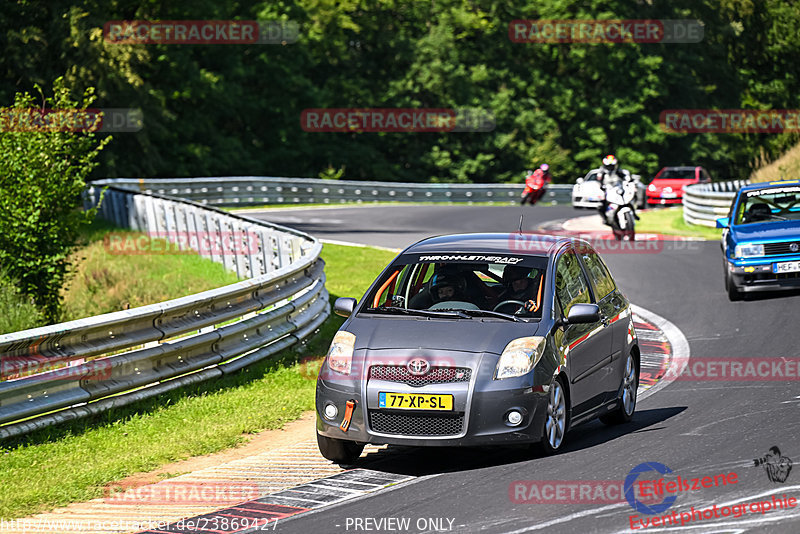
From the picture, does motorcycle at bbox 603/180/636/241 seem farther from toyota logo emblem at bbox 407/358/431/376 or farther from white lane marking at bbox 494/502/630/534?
white lane marking at bbox 494/502/630/534

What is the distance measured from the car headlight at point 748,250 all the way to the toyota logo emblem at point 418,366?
946 cm

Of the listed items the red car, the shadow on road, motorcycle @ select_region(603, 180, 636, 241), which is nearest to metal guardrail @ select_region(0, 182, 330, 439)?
the shadow on road

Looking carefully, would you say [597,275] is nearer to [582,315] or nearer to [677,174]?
[582,315]

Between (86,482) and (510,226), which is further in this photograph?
(510,226)

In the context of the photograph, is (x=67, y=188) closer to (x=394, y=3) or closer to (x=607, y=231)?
(x=607, y=231)

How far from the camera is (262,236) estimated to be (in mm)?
18938

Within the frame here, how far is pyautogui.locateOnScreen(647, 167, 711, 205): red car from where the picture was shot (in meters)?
42.9

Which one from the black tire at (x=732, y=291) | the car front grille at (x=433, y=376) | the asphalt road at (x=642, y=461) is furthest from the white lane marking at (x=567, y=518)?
the black tire at (x=732, y=291)

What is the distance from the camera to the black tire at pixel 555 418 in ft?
26.6

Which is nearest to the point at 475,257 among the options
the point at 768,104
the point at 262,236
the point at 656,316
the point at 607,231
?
the point at 656,316

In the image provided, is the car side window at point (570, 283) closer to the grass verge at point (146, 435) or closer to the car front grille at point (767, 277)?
the grass verge at point (146, 435)

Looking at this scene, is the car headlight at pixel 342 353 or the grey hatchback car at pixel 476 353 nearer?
the grey hatchback car at pixel 476 353

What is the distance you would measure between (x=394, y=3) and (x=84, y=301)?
47.7 meters

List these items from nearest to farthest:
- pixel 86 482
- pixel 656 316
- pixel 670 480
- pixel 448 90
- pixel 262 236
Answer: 1. pixel 670 480
2. pixel 86 482
3. pixel 656 316
4. pixel 262 236
5. pixel 448 90
